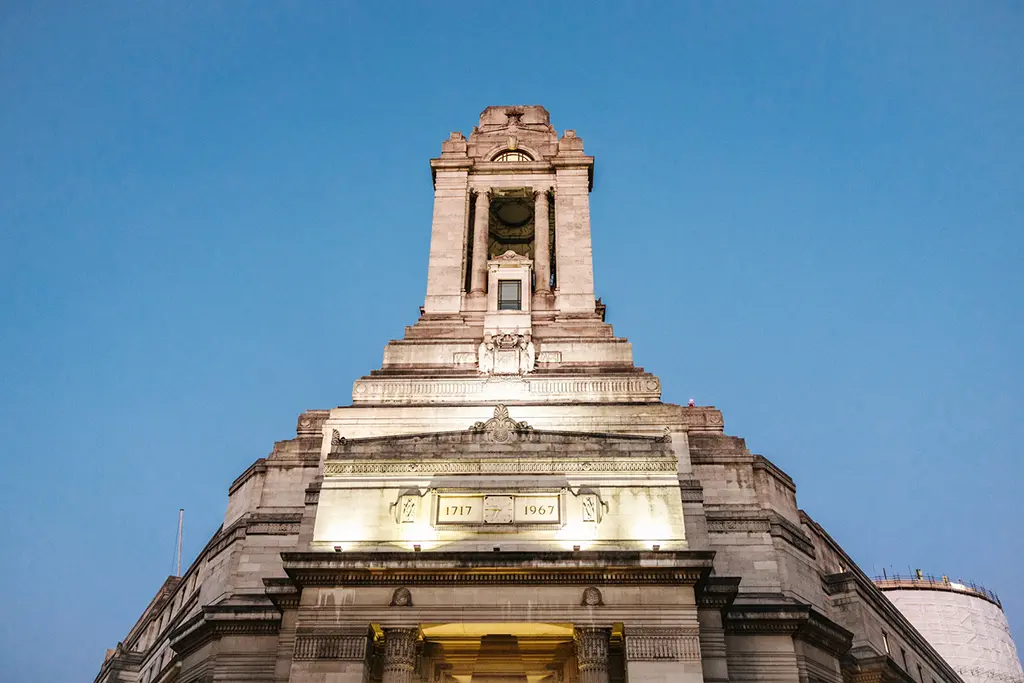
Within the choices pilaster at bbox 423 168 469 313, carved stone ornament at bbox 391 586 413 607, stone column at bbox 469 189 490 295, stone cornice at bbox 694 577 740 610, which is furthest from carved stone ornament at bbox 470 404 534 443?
stone column at bbox 469 189 490 295

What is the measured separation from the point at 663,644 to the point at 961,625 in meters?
62.7

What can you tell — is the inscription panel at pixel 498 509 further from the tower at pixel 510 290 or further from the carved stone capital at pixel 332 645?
the tower at pixel 510 290

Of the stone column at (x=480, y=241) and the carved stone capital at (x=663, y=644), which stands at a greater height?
the stone column at (x=480, y=241)

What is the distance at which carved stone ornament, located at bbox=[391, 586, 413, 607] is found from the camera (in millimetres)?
29109

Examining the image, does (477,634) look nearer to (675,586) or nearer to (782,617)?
(675,586)

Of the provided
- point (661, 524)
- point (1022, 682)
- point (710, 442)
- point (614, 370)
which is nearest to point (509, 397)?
point (614, 370)

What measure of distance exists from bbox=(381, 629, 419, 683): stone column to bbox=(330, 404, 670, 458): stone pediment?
258 inches

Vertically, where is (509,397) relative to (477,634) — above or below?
above

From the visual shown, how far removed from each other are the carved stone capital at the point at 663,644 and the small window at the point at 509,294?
22.5m

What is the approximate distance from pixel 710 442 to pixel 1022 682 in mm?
57579

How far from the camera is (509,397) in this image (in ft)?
132

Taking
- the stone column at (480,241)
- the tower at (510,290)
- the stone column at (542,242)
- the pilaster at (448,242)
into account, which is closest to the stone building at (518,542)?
the tower at (510,290)

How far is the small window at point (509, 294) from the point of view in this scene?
48125 millimetres

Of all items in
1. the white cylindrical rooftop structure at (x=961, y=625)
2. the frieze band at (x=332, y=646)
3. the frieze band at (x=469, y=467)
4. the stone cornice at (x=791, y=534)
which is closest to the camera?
the frieze band at (x=332, y=646)
